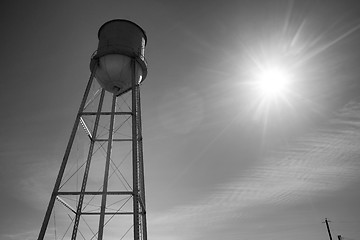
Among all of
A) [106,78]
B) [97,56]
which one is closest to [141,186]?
[106,78]

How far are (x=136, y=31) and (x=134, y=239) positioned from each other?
11037 millimetres

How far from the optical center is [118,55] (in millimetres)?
14242

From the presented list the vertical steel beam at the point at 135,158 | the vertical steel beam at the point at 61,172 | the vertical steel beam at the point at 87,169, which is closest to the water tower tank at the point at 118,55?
the vertical steel beam at the point at 135,158

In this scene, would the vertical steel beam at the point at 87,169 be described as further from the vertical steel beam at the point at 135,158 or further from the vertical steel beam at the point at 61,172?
the vertical steel beam at the point at 135,158

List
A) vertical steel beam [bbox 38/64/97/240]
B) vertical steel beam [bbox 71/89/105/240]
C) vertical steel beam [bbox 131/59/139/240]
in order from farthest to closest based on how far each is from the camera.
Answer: vertical steel beam [bbox 71/89/105/240], vertical steel beam [bbox 131/59/139/240], vertical steel beam [bbox 38/64/97/240]

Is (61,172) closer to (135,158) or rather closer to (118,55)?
(135,158)

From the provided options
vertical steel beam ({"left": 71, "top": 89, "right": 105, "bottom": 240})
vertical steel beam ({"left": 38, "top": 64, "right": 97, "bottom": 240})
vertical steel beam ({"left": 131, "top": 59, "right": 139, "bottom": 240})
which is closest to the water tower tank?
vertical steel beam ({"left": 131, "top": 59, "right": 139, "bottom": 240})

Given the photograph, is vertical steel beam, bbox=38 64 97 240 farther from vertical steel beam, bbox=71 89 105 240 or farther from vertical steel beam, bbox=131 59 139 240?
vertical steel beam, bbox=131 59 139 240

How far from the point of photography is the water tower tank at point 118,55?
14.3 metres

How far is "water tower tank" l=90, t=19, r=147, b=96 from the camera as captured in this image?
1430 centimetres

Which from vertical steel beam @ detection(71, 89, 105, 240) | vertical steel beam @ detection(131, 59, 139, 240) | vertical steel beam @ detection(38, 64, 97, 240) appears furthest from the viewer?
vertical steel beam @ detection(71, 89, 105, 240)

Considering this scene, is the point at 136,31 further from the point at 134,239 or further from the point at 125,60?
the point at 134,239

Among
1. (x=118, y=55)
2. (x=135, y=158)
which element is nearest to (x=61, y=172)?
(x=135, y=158)

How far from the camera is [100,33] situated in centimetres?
1533
